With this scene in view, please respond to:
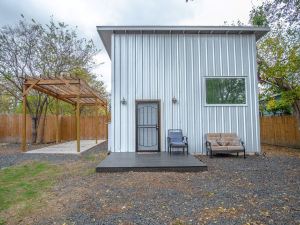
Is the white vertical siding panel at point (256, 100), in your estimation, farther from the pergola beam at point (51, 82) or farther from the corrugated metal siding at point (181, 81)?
the pergola beam at point (51, 82)

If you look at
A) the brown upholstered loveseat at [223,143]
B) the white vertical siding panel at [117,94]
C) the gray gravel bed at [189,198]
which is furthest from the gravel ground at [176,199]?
the white vertical siding panel at [117,94]

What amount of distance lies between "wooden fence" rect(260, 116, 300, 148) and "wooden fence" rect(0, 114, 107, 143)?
30.5 ft

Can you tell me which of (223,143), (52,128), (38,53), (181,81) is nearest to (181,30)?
(181,81)

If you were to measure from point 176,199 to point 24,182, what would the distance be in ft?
10.4

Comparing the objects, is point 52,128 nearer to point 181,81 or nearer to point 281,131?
point 181,81

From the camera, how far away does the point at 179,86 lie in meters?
8.70

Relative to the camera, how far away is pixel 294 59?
35.4 feet

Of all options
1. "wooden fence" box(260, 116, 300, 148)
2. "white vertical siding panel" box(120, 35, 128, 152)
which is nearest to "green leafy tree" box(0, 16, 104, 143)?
"white vertical siding panel" box(120, 35, 128, 152)

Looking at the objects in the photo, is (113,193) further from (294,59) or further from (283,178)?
(294,59)

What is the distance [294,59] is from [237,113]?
445 cm

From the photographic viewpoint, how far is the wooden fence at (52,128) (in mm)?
14445

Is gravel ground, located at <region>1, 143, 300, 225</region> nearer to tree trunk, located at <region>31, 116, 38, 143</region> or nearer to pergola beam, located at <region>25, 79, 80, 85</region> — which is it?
pergola beam, located at <region>25, 79, 80, 85</region>

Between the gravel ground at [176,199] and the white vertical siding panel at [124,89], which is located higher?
the white vertical siding panel at [124,89]

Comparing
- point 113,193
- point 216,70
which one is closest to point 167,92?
point 216,70
